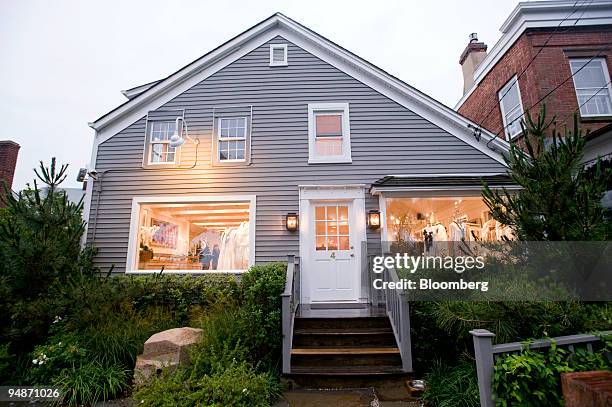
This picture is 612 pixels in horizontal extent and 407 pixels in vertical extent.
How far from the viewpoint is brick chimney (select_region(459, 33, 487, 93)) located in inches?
430

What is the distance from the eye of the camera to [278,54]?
313 inches

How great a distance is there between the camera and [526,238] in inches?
138

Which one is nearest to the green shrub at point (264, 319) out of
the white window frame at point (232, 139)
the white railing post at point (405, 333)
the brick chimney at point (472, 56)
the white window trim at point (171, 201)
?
the white railing post at point (405, 333)

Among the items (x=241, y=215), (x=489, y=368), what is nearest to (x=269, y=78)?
(x=241, y=215)

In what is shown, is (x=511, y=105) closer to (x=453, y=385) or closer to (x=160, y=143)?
(x=453, y=385)

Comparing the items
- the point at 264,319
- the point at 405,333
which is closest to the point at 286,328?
the point at 264,319

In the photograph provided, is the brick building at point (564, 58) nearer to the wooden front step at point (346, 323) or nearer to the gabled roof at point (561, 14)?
the gabled roof at point (561, 14)

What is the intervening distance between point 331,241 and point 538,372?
469 centimetres

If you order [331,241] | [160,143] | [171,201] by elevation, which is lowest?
[331,241]

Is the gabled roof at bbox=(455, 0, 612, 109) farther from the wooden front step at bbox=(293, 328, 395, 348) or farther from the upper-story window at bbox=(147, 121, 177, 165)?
the upper-story window at bbox=(147, 121, 177, 165)

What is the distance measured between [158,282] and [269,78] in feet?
17.9

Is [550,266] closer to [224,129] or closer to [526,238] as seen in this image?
[526,238]

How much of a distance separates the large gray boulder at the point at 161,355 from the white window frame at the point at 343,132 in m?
4.56

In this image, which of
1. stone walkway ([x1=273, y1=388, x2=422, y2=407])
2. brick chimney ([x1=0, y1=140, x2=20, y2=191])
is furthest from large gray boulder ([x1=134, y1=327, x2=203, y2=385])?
brick chimney ([x1=0, y1=140, x2=20, y2=191])
